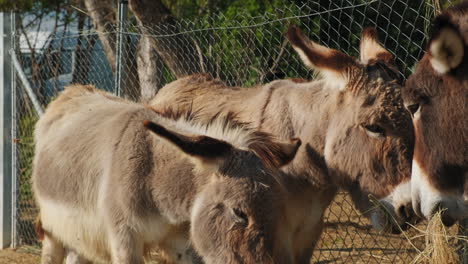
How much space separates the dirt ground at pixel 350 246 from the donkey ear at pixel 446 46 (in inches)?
95.1

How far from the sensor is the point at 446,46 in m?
3.15

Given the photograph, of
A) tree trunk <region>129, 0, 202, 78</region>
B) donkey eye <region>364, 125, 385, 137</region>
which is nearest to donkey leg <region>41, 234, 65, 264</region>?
tree trunk <region>129, 0, 202, 78</region>

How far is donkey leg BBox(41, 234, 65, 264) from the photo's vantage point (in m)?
5.38

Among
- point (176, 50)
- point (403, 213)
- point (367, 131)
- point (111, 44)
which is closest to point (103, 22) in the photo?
point (111, 44)

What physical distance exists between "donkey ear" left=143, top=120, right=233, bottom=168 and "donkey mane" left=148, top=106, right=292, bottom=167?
15cm

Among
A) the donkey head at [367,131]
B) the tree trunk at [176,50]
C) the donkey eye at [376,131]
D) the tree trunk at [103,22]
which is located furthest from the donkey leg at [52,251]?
the tree trunk at [103,22]

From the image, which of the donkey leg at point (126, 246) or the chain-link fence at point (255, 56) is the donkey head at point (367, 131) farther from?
the chain-link fence at point (255, 56)

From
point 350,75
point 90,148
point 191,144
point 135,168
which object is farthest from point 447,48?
point 90,148

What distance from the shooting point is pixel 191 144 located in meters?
3.76

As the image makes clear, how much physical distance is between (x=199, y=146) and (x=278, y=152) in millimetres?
449

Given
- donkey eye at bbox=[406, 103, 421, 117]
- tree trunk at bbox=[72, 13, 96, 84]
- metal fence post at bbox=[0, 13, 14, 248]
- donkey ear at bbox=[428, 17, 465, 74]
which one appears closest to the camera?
donkey ear at bbox=[428, 17, 465, 74]

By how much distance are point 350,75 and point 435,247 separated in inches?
41.8

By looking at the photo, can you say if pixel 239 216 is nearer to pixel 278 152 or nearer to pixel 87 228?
pixel 278 152

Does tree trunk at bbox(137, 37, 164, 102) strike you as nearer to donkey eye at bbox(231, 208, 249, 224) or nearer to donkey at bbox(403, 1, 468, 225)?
donkey eye at bbox(231, 208, 249, 224)
